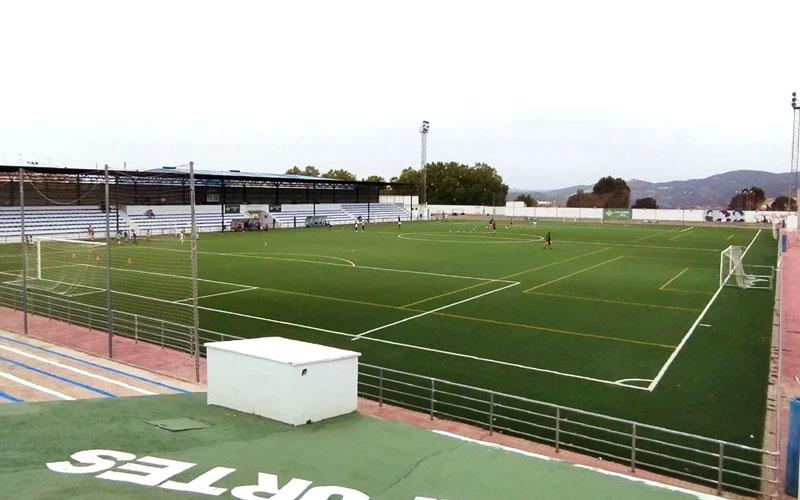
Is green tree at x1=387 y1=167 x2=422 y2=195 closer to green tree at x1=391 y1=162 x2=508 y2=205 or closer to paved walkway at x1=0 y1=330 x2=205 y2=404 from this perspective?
green tree at x1=391 y1=162 x2=508 y2=205

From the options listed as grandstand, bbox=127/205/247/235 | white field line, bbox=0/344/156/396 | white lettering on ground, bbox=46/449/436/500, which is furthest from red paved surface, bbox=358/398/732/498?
grandstand, bbox=127/205/247/235

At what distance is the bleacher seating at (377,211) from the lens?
10528 cm

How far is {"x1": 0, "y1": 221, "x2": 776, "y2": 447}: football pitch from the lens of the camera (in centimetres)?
1670

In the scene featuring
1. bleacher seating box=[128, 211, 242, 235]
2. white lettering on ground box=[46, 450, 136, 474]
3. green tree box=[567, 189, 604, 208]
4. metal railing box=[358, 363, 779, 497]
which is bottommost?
metal railing box=[358, 363, 779, 497]

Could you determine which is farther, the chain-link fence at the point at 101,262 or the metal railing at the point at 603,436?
the chain-link fence at the point at 101,262

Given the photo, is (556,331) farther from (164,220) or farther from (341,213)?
(341,213)

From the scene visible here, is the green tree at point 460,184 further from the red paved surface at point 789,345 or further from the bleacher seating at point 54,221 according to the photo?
the red paved surface at point 789,345

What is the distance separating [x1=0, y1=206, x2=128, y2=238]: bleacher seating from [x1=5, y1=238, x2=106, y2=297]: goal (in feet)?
83.6

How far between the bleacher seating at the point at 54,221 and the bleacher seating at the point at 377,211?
43254mm

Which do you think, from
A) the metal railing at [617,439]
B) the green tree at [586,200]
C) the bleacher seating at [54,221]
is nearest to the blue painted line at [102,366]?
the metal railing at [617,439]

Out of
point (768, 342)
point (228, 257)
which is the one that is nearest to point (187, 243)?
point (228, 257)

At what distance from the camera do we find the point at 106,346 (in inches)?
793

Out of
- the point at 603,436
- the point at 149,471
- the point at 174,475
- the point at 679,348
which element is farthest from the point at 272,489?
the point at 679,348

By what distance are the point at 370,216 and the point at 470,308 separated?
8057cm
